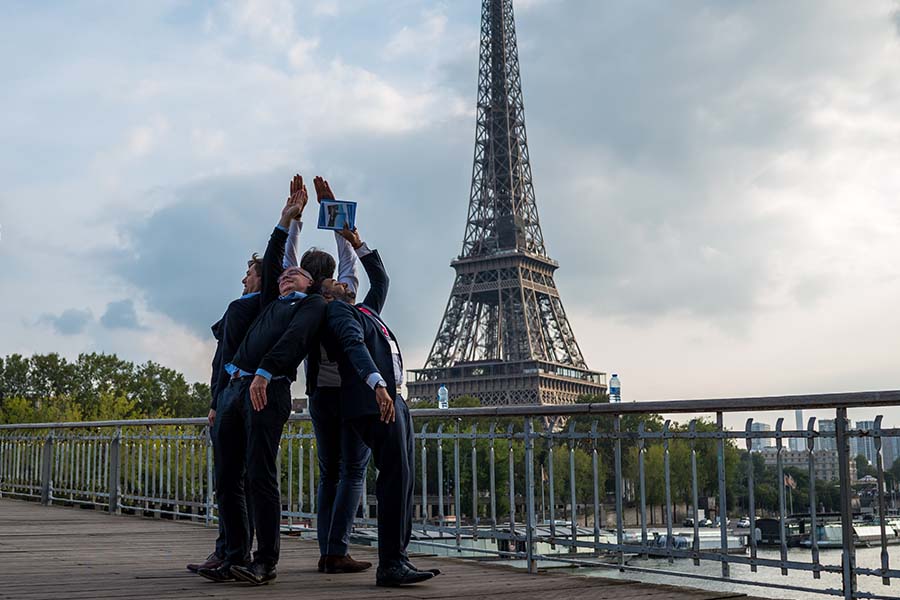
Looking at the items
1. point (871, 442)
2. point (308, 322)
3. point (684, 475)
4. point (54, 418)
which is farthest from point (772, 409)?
point (54, 418)

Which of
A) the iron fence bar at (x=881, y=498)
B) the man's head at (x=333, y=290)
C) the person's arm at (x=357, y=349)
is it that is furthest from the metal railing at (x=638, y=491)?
the man's head at (x=333, y=290)

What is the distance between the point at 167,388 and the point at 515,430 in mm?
60761

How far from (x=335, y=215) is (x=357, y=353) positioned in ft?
3.64

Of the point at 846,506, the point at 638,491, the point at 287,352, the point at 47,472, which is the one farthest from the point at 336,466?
the point at 47,472

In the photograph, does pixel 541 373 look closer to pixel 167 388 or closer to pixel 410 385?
pixel 410 385

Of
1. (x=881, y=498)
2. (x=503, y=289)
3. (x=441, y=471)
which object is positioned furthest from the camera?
(x=503, y=289)

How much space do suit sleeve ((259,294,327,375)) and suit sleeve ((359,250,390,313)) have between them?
71cm

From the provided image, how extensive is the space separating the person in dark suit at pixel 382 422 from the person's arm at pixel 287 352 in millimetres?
135

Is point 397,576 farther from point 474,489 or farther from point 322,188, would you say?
point 322,188

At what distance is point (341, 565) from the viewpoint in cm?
621

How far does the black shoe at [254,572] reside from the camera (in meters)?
5.59

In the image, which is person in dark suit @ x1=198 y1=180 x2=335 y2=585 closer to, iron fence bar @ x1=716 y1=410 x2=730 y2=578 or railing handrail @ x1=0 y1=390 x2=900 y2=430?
railing handrail @ x1=0 y1=390 x2=900 y2=430

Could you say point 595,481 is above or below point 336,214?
below

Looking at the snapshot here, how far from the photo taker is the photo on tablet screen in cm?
604
